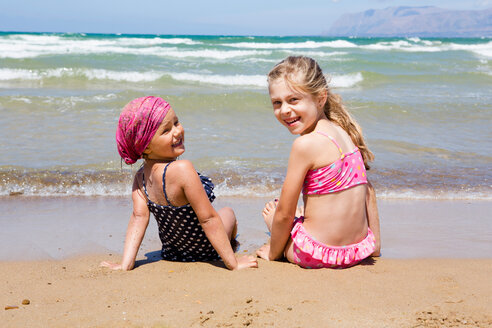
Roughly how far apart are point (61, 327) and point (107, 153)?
152 inches

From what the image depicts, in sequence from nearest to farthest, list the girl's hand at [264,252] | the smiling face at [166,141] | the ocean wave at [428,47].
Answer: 1. the smiling face at [166,141]
2. the girl's hand at [264,252]
3. the ocean wave at [428,47]

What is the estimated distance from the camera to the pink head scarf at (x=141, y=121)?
2793mm

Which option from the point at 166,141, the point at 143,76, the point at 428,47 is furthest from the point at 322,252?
the point at 428,47

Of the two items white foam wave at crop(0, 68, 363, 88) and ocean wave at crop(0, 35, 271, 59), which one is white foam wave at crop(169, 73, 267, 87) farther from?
ocean wave at crop(0, 35, 271, 59)

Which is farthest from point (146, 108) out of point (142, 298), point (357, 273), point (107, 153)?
point (107, 153)

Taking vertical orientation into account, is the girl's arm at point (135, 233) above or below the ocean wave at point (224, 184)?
above

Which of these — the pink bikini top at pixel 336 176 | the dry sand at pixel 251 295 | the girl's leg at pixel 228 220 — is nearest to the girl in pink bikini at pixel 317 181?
the pink bikini top at pixel 336 176

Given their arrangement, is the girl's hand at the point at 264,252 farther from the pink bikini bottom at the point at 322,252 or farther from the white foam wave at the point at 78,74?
the white foam wave at the point at 78,74

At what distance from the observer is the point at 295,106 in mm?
2828

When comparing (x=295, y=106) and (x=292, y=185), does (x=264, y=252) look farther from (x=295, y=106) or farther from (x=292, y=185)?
(x=295, y=106)

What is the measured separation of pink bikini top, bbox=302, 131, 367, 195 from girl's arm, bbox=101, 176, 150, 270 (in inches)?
37.0

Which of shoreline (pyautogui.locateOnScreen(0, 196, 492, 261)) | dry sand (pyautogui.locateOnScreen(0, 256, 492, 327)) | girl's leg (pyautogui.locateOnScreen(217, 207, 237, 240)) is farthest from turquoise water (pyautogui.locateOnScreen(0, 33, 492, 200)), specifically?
dry sand (pyautogui.locateOnScreen(0, 256, 492, 327))

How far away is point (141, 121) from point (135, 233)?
0.65 meters

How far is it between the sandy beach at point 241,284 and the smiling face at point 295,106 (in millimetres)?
799
